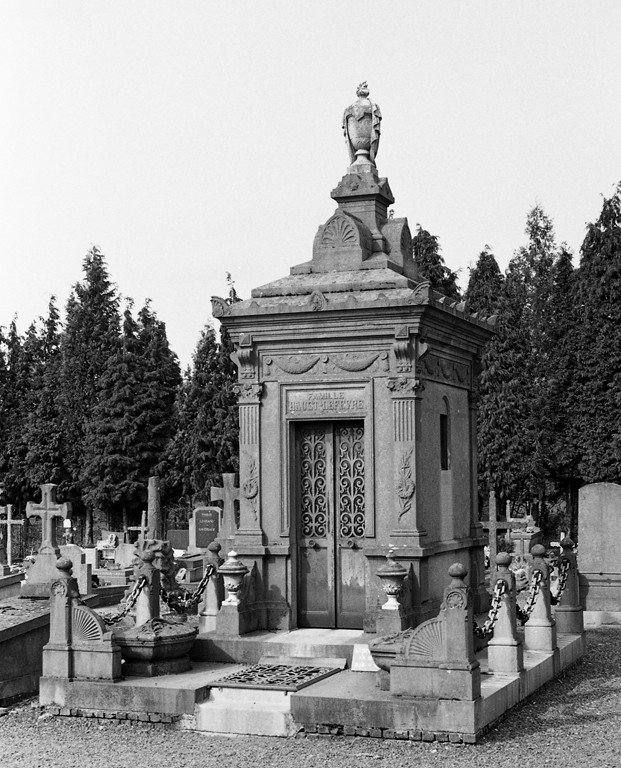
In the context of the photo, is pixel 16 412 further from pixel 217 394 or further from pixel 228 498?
pixel 228 498

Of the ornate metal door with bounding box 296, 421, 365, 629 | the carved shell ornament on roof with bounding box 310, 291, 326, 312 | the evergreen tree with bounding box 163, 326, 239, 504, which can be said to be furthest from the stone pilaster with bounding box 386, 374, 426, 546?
the evergreen tree with bounding box 163, 326, 239, 504

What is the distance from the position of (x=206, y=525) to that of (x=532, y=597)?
17994mm

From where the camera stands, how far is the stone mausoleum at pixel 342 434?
1228 cm

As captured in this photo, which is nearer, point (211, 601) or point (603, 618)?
point (211, 601)

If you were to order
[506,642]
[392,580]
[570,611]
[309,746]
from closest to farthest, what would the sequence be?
[309,746], [506,642], [392,580], [570,611]

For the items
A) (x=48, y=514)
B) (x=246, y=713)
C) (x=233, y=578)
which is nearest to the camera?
(x=246, y=713)

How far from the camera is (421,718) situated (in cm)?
955

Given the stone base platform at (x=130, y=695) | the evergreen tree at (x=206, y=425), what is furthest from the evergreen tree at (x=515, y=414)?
the stone base platform at (x=130, y=695)

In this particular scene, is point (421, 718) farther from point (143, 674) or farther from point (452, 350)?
point (452, 350)

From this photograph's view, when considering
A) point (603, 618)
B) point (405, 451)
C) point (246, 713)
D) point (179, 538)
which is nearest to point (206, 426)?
point (179, 538)

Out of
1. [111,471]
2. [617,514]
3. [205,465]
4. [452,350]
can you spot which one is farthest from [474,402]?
[111,471]

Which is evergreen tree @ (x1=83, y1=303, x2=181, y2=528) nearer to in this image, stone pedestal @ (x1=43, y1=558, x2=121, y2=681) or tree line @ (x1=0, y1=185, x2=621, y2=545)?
tree line @ (x1=0, y1=185, x2=621, y2=545)

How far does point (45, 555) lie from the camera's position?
22203mm

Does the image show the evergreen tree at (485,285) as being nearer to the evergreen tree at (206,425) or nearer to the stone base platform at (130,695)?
the evergreen tree at (206,425)
